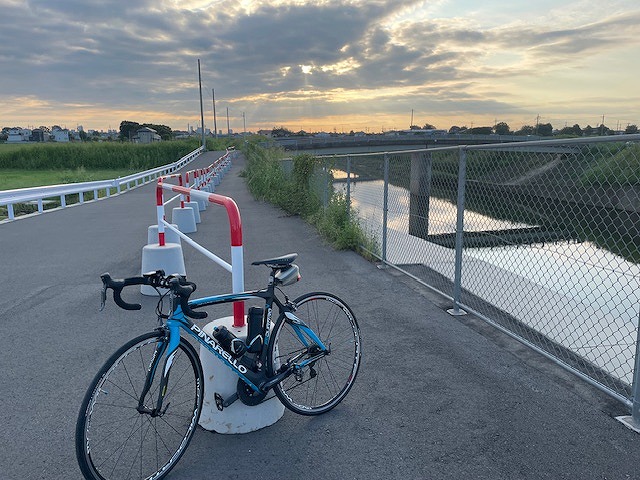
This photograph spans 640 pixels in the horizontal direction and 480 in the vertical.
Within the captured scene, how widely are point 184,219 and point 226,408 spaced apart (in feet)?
28.9

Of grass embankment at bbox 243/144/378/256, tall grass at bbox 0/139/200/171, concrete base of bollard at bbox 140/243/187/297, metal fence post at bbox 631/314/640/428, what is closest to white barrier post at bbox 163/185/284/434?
metal fence post at bbox 631/314/640/428

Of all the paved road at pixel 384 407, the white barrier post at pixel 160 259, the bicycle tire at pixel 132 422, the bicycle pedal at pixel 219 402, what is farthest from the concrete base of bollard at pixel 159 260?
the bicycle pedal at pixel 219 402

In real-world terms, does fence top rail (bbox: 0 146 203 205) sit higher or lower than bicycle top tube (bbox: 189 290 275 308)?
lower

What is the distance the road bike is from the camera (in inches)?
111

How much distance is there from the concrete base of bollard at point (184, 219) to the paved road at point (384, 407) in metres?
4.43

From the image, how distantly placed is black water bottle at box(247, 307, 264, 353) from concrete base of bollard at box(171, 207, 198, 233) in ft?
28.4

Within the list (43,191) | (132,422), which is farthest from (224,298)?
(43,191)

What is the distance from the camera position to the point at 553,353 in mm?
4727

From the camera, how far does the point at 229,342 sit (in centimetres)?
309

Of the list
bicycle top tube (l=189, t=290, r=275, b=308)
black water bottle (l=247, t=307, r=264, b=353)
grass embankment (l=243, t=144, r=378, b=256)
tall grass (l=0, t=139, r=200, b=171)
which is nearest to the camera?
bicycle top tube (l=189, t=290, r=275, b=308)

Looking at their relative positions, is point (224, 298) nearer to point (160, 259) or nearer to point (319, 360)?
point (319, 360)

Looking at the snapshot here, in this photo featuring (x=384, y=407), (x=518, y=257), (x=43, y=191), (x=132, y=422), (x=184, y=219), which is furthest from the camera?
(x=43, y=191)

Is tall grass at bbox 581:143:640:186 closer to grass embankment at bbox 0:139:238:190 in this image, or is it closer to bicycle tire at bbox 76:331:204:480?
bicycle tire at bbox 76:331:204:480

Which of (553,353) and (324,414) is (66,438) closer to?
(324,414)
